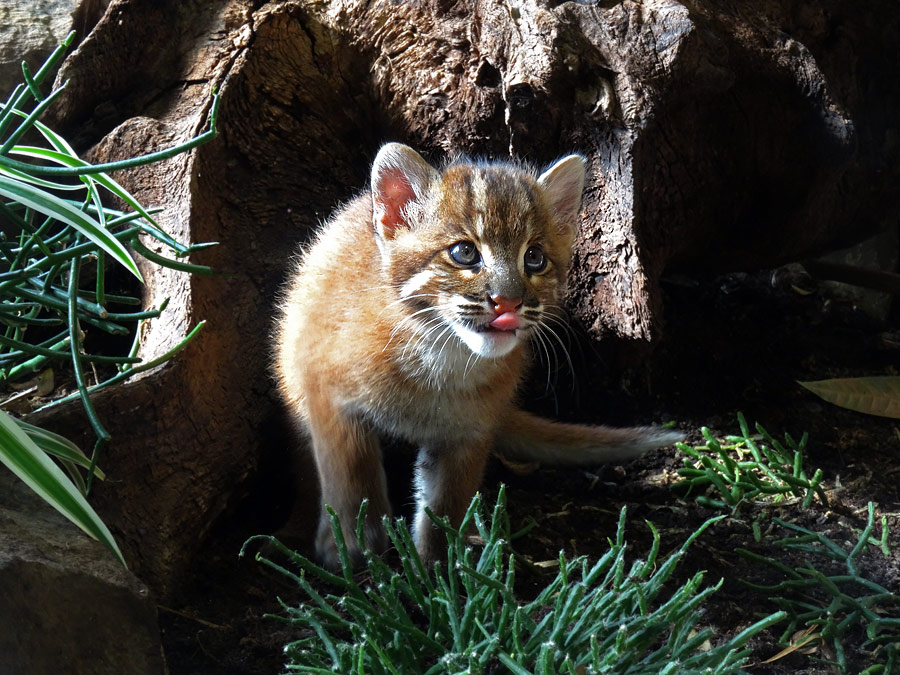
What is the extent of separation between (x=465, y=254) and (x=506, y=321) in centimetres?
31

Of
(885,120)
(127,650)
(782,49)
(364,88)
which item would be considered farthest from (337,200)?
(885,120)

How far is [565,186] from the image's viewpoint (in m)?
3.05

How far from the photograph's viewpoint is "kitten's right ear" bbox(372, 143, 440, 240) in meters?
2.87

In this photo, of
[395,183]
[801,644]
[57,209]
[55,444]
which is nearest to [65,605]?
[55,444]

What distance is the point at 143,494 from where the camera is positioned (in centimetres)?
276

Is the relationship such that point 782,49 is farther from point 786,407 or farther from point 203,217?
point 203,217

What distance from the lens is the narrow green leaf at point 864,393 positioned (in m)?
3.79

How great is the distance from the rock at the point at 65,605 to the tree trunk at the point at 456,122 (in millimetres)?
723

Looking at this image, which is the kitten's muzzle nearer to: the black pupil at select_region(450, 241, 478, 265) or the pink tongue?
the pink tongue

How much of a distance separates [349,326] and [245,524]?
99 cm

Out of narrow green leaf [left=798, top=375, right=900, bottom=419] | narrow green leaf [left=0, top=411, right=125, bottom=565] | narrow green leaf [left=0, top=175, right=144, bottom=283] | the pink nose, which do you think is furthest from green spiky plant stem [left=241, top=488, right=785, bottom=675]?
narrow green leaf [left=798, top=375, right=900, bottom=419]

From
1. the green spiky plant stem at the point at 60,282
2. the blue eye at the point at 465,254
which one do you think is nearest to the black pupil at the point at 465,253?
the blue eye at the point at 465,254

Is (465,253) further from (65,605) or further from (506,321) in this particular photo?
(65,605)

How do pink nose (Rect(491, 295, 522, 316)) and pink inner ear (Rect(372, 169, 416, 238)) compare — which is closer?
pink nose (Rect(491, 295, 522, 316))
